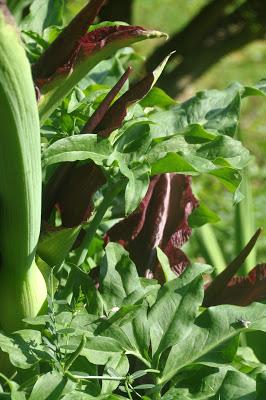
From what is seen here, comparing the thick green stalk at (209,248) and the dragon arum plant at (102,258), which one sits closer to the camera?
the dragon arum plant at (102,258)

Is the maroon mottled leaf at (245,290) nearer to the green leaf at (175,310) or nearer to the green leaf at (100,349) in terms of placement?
the green leaf at (175,310)

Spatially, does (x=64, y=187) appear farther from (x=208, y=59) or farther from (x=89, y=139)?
(x=208, y=59)

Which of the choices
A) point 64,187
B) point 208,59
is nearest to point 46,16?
point 64,187

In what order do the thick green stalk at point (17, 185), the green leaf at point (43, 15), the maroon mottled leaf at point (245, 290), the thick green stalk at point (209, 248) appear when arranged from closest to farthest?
the thick green stalk at point (17, 185) → the maroon mottled leaf at point (245, 290) → the green leaf at point (43, 15) → the thick green stalk at point (209, 248)

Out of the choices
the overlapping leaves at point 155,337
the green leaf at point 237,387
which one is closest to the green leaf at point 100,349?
the overlapping leaves at point 155,337

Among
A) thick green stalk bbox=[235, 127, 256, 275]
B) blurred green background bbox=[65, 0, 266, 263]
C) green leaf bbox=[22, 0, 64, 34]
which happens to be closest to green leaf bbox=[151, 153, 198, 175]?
green leaf bbox=[22, 0, 64, 34]

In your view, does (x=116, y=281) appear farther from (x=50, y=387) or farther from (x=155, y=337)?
(x=50, y=387)
